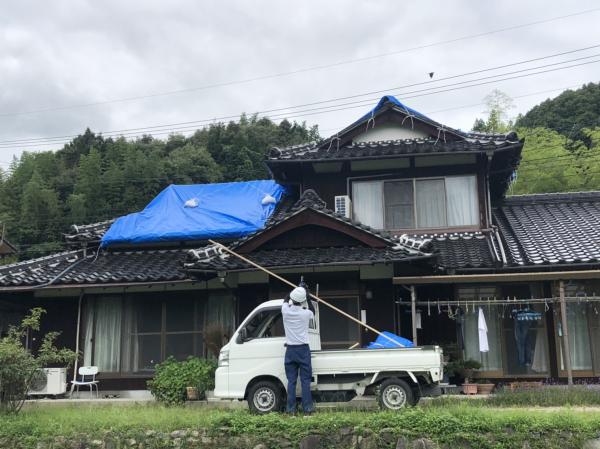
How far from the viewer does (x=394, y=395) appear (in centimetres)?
972

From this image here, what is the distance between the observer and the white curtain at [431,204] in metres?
16.2

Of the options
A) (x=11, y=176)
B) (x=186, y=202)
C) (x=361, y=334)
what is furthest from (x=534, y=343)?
(x=11, y=176)

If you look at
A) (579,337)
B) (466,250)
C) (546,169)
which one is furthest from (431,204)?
(546,169)

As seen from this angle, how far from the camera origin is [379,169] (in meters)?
16.6

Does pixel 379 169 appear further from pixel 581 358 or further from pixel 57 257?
pixel 57 257

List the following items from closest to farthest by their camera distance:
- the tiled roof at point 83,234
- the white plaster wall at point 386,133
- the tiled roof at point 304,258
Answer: the tiled roof at point 304,258 < the white plaster wall at point 386,133 < the tiled roof at point 83,234

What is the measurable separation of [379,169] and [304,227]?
155 inches

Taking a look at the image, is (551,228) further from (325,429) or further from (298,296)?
(325,429)

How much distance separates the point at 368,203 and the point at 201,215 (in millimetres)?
4934

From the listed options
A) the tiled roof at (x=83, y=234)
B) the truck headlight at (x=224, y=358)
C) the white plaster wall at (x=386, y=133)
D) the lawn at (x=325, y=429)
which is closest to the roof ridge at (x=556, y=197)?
the white plaster wall at (x=386, y=133)

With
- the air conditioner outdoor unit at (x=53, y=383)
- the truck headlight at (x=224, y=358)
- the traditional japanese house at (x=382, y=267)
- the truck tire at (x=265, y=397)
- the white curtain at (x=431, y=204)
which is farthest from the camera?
the white curtain at (x=431, y=204)

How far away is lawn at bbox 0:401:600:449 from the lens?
8586mm

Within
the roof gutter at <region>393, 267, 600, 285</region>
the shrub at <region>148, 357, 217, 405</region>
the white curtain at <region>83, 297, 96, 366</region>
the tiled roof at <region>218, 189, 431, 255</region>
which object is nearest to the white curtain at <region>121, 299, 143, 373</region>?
the white curtain at <region>83, 297, 96, 366</region>

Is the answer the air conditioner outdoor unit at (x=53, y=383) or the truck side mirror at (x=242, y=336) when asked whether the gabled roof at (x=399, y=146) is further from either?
the air conditioner outdoor unit at (x=53, y=383)
